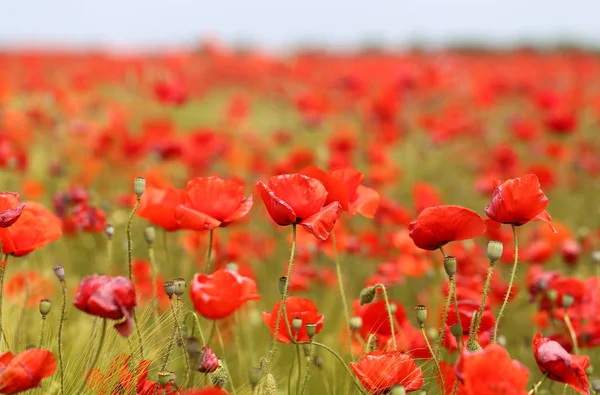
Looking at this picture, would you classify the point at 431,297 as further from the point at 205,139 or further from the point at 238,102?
the point at 238,102

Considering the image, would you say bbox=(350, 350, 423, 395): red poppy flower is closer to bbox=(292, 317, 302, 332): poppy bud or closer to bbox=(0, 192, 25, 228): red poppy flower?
bbox=(292, 317, 302, 332): poppy bud

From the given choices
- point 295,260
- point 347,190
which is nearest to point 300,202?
point 347,190

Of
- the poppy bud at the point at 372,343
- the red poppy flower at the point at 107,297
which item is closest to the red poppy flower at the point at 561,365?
the poppy bud at the point at 372,343

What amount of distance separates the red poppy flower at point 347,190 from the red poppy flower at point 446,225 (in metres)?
0.12

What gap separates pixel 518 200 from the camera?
1.07 m

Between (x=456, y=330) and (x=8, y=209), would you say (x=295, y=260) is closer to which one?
(x=456, y=330)

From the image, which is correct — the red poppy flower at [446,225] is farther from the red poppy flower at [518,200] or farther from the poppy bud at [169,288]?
the poppy bud at [169,288]

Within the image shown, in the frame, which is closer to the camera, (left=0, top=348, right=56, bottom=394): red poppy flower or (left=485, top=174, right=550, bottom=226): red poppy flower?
(left=0, top=348, right=56, bottom=394): red poppy flower

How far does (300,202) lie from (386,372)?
0.92 feet

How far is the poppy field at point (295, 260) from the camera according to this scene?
3.48 feet

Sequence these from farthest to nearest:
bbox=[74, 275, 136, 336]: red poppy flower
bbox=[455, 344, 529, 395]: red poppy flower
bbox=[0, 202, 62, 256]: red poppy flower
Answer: bbox=[0, 202, 62, 256]: red poppy flower → bbox=[74, 275, 136, 336]: red poppy flower → bbox=[455, 344, 529, 395]: red poppy flower

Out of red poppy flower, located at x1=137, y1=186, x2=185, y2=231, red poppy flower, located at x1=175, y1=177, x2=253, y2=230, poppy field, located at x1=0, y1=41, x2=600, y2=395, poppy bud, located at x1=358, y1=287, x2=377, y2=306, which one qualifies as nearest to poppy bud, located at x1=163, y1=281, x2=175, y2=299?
poppy field, located at x1=0, y1=41, x2=600, y2=395

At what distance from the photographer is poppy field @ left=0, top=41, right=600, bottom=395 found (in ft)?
3.48

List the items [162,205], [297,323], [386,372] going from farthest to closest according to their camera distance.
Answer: [162,205] → [297,323] → [386,372]
